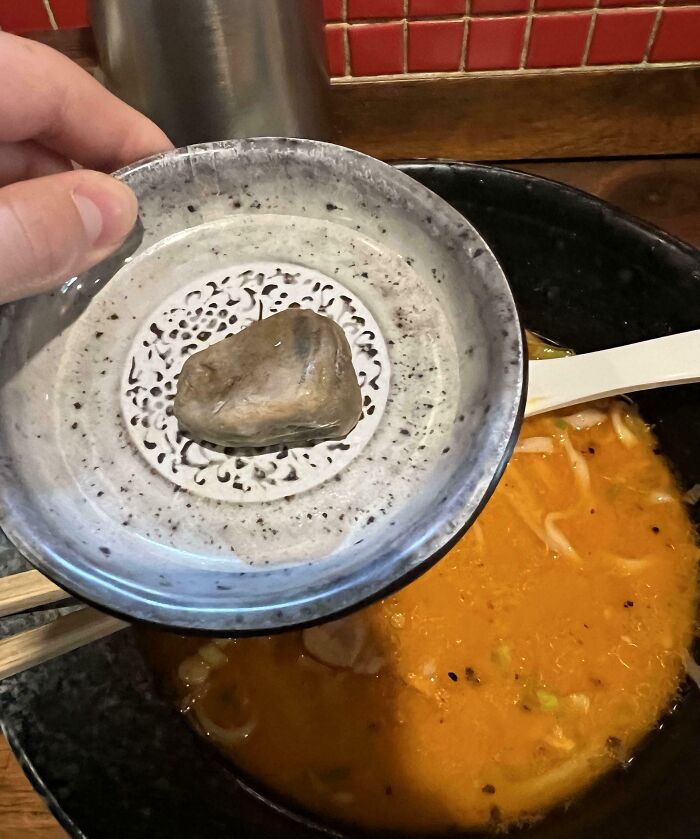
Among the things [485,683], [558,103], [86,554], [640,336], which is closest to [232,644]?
[485,683]

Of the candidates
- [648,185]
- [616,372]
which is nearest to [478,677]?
[616,372]

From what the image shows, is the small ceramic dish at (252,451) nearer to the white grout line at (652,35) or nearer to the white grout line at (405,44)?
the white grout line at (405,44)

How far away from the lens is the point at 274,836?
37.3 inches

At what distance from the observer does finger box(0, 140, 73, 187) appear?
Answer: 0.89 metres

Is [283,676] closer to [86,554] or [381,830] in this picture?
[381,830]

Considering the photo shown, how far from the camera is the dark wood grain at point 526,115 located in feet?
4.79

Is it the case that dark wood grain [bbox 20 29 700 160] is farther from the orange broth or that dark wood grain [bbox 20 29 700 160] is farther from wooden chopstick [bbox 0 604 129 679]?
wooden chopstick [bbox 0 604 129 679]

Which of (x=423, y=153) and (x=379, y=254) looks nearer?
(x=379, y=254)

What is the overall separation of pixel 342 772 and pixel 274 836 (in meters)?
0.12

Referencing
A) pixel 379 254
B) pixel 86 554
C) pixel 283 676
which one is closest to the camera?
pixel 86 554

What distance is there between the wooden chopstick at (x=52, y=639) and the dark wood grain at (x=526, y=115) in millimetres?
1042

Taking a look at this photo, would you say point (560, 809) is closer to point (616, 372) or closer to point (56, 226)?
point (616, 372)

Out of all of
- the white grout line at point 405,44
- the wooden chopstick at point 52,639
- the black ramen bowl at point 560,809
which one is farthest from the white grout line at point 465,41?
the wooden chopstick at point 52,639

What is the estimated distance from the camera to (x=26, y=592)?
83cm
